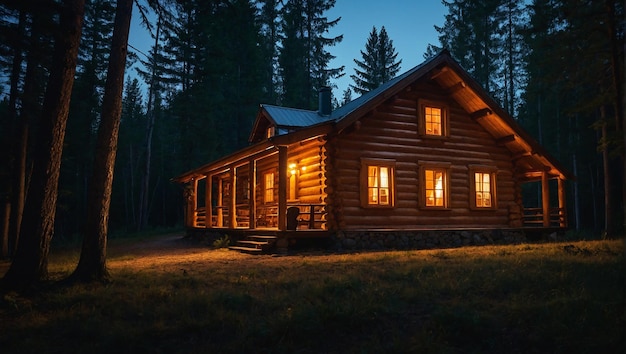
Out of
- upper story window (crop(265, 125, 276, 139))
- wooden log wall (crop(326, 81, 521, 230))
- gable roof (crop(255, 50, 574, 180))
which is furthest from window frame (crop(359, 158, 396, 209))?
upper story window (crop(265, 125, 276, 139))

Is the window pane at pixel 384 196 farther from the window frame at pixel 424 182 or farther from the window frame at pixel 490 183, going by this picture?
the window frame at pixel 490 183

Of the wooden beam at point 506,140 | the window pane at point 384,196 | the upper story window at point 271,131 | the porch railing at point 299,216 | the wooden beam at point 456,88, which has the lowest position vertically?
the porch railing at point 299,216

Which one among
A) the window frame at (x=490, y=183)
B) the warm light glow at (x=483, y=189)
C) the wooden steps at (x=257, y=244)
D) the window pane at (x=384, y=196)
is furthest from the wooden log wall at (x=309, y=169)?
the warm light glow at (x=483, y=189)

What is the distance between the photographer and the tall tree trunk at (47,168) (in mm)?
7570

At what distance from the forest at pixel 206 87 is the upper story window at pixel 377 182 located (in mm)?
6425

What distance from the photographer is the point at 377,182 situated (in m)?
17.0

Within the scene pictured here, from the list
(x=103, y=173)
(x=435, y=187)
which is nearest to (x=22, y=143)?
(x=103, y=173)

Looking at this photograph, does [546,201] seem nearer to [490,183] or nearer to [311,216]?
[490,183]

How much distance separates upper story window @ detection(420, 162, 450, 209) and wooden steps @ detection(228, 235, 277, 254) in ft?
22.8

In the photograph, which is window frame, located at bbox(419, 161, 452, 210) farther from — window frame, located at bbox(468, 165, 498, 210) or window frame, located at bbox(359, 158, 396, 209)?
window frame, located at bbox(359, 158, 396, 209)

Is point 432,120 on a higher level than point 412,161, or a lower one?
higher

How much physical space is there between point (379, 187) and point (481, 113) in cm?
593

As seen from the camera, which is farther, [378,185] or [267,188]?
[267,188]

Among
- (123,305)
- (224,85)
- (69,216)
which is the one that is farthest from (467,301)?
(69,216)
